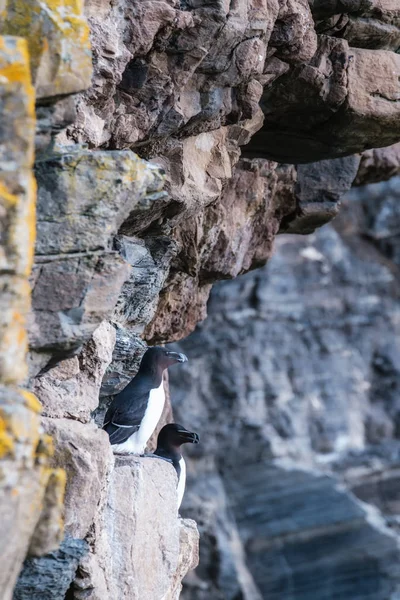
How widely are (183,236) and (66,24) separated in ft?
13.7

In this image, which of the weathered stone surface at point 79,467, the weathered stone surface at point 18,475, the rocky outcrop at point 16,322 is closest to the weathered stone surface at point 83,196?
the rocky outcrop at point 16,322

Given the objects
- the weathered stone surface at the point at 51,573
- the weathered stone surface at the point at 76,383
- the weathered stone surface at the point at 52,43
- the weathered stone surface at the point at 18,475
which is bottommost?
the weathered stone surface at the point at 51,573

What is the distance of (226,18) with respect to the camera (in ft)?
19.0

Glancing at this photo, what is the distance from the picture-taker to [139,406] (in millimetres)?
6629

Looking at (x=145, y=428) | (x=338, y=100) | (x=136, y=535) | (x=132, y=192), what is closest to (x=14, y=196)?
(x=132, y=192)

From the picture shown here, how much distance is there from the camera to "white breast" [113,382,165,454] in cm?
664

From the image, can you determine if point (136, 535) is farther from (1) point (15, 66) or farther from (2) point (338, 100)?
(2) point (338, 100)

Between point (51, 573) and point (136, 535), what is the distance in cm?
123

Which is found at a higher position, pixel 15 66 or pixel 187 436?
pixel 15 66

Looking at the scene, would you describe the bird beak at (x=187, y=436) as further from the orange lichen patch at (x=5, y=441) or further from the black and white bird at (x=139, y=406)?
the orange lichen patch at (x=5, y=441)

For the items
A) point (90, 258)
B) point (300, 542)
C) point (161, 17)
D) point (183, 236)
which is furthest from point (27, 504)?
point (300, 542)

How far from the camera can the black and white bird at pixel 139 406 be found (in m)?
6.57

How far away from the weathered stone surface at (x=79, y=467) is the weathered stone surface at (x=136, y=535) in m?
0.20

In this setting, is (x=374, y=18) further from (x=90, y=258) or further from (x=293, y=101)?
(x=90, y=258)
